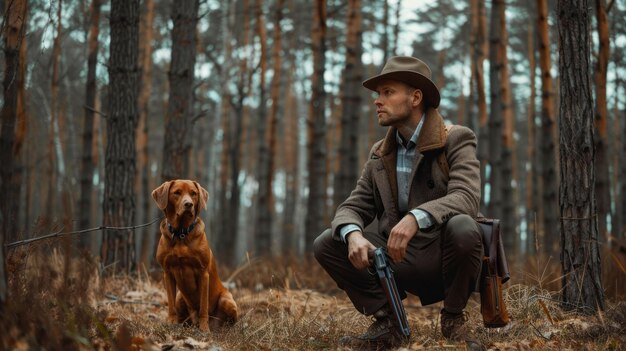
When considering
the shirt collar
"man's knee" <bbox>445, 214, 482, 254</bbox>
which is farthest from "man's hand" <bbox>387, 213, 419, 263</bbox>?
the shirt collar

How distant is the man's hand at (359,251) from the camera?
3.68 m

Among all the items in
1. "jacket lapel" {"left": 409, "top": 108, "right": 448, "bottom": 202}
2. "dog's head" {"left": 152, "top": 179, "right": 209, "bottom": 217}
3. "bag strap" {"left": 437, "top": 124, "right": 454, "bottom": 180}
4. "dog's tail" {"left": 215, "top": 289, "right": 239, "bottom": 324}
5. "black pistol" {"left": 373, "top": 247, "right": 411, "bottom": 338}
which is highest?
"jacket lapel" {"left": 409, "top": 108, "right": 448, "bottom": 202}

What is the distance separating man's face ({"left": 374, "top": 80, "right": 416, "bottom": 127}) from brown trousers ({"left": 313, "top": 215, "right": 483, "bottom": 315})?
792mm

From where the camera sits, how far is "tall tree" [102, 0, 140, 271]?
23.8ft

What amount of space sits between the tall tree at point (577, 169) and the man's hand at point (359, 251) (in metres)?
1.79

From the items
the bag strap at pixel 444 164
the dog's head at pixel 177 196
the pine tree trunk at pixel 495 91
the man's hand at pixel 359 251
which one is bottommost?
the man's hand at pixel 359 251

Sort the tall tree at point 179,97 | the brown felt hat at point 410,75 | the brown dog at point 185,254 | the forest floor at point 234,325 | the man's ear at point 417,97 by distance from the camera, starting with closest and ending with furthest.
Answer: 1. the forest floor at point 234,325
2. the brown felt hat at point 410,75
3. the man's ear at point 417,97
4. the brown dog at point 185,254
5. the tall tree at point 179,97

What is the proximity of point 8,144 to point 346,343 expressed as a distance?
4.12 m

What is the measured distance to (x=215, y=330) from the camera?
4.81 metres

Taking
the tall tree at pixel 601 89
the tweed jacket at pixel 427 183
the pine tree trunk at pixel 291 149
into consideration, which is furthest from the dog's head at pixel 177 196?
the pine tree trunk at pixel 291 149

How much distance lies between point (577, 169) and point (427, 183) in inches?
51.5

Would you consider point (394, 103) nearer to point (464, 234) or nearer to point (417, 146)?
point (417, 146)

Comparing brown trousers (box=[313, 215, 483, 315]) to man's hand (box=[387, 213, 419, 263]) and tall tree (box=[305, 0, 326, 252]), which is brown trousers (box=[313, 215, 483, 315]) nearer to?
man's hand (box=[387, 213, 419, 263])

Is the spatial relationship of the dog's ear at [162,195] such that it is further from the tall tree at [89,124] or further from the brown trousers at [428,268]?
the tall tree at [89,124]
